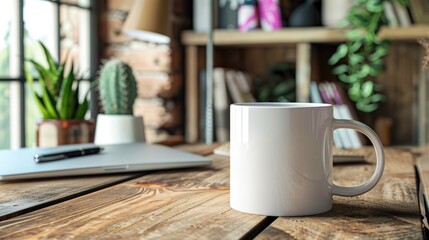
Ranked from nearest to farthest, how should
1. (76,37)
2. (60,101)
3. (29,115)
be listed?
(60,101), (29,115), (76,37)

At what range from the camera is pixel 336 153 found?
1.35 metres

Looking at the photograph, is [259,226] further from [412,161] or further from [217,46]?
[217,46]

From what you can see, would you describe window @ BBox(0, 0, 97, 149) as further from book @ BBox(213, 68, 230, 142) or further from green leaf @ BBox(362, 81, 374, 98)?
green leaf @ BBox(362, 81, 374, 98)

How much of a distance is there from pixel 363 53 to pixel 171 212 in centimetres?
161

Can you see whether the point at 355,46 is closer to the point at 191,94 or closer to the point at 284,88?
the point at 284,88

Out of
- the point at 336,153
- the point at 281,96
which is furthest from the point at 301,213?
the point at 281,96

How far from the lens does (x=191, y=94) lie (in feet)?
7.93

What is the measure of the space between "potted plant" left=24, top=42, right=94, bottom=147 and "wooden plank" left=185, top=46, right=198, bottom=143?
32.6 inches

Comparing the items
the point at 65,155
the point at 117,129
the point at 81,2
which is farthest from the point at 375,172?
the point at 81,2

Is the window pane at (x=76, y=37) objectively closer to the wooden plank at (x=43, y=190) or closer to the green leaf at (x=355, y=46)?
the green leaf at (x=355, y=46)

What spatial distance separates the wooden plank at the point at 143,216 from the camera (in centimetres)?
72

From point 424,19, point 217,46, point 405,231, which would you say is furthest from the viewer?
point 217,46

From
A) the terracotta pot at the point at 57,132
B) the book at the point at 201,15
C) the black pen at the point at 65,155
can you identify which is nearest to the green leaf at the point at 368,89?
the book at the point at 201,15

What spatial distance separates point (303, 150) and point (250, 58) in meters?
1.87
